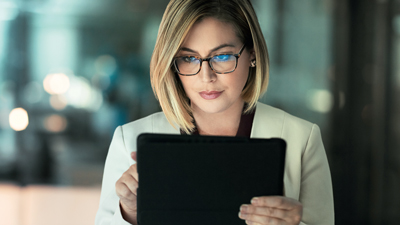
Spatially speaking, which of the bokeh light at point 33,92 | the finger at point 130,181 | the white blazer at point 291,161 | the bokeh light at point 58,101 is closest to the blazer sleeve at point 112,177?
the white blazer at point 291,161

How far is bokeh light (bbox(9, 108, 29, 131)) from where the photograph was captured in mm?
2857

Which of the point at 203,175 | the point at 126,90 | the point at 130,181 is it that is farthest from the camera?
the point at 126,90

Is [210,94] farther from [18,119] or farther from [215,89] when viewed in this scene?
[18,119]

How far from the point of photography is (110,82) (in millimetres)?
2854

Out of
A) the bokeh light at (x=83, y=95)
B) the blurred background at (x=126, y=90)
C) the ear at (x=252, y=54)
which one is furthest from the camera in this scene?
the bokeh light at (x=83, y=95)

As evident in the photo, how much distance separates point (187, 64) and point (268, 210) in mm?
531

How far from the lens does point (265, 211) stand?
0.78 meters

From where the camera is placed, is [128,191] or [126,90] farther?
[126,90]

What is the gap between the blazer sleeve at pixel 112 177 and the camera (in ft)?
3.82

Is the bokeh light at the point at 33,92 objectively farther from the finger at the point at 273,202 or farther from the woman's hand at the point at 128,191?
the finger at the point at 273,202

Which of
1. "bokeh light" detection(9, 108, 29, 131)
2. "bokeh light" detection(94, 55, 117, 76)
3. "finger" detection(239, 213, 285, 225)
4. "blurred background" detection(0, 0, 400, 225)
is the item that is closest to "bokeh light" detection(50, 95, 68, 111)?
"blurred background" detection(0, 0, 400, 225)

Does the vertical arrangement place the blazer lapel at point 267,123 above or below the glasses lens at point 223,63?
below

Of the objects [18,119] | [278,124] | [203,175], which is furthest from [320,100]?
[18,119]

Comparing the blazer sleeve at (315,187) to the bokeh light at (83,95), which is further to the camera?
the bokeh light at (83,95)
